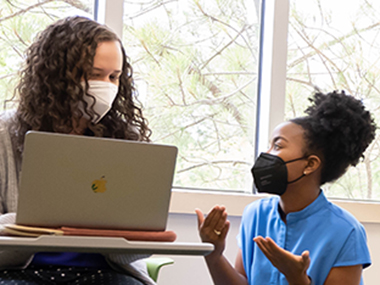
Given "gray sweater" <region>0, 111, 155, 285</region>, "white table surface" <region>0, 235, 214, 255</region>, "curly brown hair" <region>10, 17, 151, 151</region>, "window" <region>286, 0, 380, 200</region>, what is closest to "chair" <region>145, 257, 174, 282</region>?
"gray sweater" <region>0, 111, 155, 285</region>

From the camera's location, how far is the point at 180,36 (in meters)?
2.77

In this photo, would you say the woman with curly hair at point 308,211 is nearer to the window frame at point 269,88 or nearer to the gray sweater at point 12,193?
the gray sweater at point 12,193

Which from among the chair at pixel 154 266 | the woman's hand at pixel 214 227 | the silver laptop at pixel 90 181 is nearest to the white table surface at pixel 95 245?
the silver laptop at pixel 90 181

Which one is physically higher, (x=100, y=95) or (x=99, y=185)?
(x=100, y=95)

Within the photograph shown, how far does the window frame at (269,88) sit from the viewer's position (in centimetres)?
256

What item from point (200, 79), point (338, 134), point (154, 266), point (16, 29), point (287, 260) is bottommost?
point (154, 266)

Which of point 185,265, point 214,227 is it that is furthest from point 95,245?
point 185,265

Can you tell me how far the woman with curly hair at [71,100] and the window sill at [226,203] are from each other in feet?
2.49

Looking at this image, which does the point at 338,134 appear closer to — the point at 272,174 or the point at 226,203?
the point at 272,174

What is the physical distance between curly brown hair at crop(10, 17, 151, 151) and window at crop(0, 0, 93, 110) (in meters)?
0.88

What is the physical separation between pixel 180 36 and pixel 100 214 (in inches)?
69.6

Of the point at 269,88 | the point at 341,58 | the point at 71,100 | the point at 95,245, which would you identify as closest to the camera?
the point at 95,245

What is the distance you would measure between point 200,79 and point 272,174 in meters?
1.09

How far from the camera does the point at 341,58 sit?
2961mm
